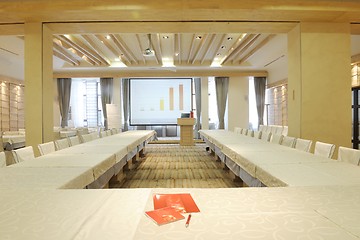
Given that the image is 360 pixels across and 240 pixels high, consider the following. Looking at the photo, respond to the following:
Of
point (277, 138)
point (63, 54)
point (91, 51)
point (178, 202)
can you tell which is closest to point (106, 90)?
point (63, 54)

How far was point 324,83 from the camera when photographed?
4855 millimetres

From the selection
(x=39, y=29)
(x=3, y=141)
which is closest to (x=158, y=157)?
(x=3, y=141)

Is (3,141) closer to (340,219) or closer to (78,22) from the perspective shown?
(78,22)

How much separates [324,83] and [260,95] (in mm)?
6589

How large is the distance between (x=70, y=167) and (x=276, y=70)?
9637 mm

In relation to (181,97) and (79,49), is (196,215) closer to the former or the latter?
(79,49)

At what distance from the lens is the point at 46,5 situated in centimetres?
427

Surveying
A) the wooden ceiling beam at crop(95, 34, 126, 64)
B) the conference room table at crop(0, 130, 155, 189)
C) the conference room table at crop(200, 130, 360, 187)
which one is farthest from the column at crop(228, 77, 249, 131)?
the conference room table at crop(0, 130, 155, 189)

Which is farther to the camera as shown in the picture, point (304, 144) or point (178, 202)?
point (304, 144)

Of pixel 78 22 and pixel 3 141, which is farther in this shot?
pixel 3 141

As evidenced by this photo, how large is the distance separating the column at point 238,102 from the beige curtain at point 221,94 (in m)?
0.23

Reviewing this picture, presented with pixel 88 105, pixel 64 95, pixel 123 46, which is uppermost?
pixel 123 46

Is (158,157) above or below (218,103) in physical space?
below

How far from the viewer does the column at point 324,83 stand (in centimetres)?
483
